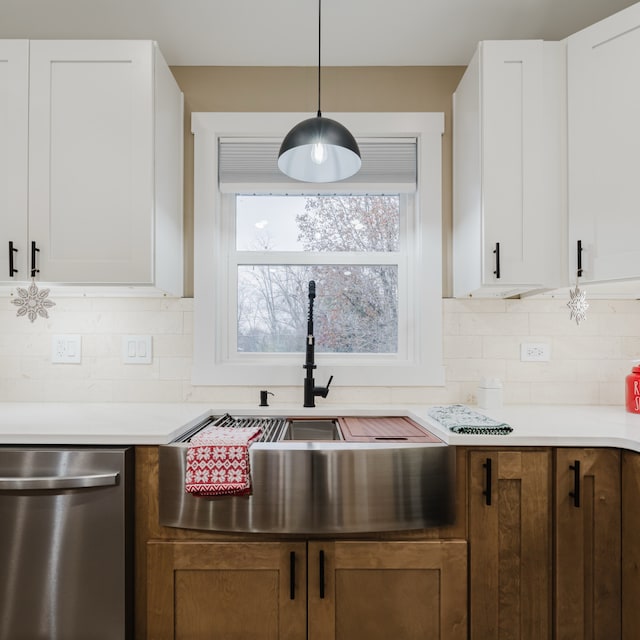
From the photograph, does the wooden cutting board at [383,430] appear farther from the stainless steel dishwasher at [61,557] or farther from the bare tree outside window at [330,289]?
the stainless steel dishwasher at [61,557]

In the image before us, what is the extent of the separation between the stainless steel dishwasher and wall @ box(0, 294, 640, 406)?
740mm

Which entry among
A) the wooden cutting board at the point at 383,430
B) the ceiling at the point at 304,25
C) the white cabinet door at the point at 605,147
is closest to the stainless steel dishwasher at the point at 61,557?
the wooden cutting board at the point at 383,430

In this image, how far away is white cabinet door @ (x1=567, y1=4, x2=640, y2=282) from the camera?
5.37ft

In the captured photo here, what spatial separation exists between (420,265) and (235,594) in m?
1.57

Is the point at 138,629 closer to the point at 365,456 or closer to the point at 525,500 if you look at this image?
the point at 365,456

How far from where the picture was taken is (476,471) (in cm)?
149

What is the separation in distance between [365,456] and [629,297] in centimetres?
156

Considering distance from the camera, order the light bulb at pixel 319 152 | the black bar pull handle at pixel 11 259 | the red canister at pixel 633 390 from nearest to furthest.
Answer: the light bulb at pixel 319 152
the black bar pull handle at pixel 11 259
the red canister at pixel 633 390

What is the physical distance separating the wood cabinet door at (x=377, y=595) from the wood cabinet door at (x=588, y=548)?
354mm

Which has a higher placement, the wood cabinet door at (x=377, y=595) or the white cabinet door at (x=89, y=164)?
the white cabinet door at (x=89, y=164)

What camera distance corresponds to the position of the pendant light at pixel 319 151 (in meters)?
1.48

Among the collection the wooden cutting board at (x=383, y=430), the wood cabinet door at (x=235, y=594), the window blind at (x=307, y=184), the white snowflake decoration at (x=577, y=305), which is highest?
the window blind at (x=307, y=184)

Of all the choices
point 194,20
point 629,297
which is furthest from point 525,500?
point 194,20

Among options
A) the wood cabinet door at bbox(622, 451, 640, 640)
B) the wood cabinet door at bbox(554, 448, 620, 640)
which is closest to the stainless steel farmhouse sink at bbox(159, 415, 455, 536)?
the wood cabinet door at bbox(554, 448, 620, 640)
